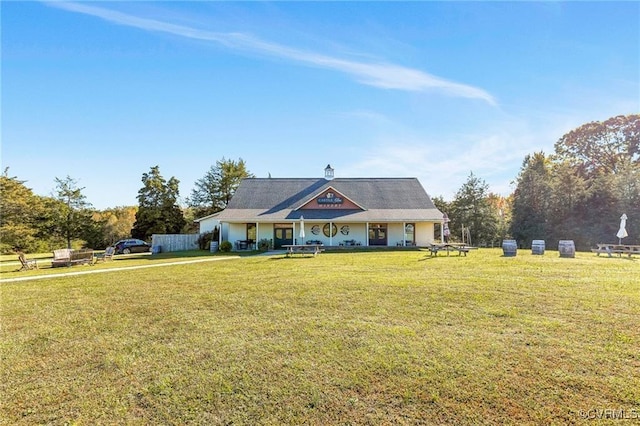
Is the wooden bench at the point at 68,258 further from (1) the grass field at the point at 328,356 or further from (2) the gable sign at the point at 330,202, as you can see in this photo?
(2) the gable sign at the point at 330,202

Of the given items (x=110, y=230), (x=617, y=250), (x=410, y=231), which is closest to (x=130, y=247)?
(x=110, y=230)

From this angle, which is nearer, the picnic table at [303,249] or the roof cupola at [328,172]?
the picnic table at [303,249]

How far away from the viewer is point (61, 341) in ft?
17.4

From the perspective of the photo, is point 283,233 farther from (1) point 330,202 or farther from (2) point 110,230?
(2) point 110,230

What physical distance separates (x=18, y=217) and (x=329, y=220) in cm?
3083

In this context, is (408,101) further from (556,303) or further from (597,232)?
(597,232)

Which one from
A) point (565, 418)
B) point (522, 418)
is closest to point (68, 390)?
point (522, 418)

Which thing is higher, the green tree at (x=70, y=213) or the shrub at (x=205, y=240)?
the green tree at (x=70, y=213)

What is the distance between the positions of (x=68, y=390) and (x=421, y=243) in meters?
24.1

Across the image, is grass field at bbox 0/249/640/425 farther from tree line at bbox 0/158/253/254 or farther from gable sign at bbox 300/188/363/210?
tree line at bbox 0/158/253/254

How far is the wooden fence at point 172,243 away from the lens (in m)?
24.5

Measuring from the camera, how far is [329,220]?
78.1ft

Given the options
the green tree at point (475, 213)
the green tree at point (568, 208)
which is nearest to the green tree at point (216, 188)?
the green tree at point (475, 213)

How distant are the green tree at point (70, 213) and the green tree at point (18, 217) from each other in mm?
1542
